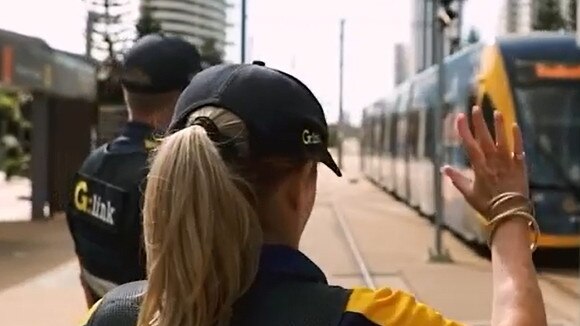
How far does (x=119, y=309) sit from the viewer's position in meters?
2.27

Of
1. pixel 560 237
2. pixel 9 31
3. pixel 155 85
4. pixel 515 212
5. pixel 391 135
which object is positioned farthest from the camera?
pixel 391 135

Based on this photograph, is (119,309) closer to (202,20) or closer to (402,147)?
(402,147)

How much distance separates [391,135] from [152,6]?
13.3 m

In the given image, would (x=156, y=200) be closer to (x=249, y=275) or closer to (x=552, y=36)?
(x=249, y=275)

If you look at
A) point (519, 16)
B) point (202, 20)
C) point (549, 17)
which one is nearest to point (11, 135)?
point (549, 17)

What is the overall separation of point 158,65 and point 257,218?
4.99 ft

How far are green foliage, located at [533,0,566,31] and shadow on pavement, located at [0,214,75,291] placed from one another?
45764 millimetres

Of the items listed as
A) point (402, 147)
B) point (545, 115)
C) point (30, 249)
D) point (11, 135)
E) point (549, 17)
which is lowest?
point (30, 249)

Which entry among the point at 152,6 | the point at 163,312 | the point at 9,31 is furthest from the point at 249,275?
the point at 152,6

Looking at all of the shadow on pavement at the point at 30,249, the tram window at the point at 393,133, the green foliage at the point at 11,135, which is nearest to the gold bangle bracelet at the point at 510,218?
the shadow on pavement at the point at 30,249

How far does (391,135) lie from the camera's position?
35.2 metres

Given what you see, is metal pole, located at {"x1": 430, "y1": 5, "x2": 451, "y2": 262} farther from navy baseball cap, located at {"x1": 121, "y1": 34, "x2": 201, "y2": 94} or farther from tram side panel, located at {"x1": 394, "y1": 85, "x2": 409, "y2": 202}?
navy baseball cap, located at {"x1": 121, "y1": 34, "x2": 201, "y2": 94}

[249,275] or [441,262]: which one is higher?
[249,275]

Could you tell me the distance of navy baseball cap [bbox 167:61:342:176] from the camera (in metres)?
2.20
